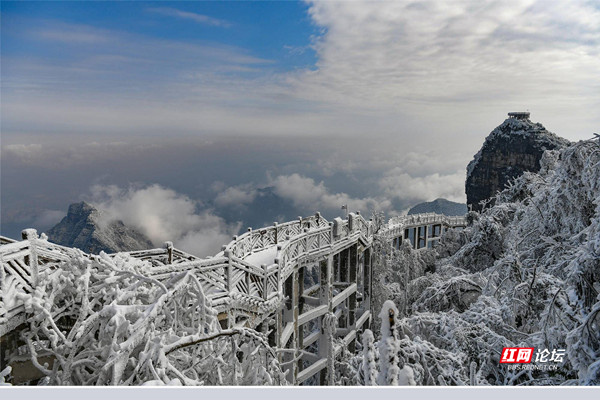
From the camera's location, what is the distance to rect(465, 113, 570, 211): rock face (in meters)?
A: 45.1

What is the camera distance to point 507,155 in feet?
160

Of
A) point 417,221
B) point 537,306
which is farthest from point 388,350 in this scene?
point 417,221

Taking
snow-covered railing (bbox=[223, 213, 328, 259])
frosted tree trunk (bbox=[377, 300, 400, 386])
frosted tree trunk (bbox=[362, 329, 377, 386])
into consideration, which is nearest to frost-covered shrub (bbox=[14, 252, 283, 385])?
frosted tree trunk (bbox=[362, 329, 377, 386])

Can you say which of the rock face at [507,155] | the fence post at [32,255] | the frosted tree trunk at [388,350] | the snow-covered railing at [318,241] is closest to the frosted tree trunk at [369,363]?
the frosted tree trunk at [388,350]

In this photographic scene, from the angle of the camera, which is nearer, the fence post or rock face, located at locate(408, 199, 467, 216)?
the fence post

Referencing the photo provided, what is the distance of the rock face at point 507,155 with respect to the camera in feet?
148

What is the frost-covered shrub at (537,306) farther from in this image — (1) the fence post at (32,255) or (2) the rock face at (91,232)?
(2) the rock face at (91,232)

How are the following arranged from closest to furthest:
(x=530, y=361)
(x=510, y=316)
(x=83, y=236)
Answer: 1. (x=530, y=361)
2. (x=510, y=316)
3. (x=83, y=236)

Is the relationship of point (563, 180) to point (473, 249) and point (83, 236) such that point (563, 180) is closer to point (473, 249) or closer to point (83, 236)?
point (473, 249)

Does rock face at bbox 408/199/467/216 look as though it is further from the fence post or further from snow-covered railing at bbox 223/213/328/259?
the fence post

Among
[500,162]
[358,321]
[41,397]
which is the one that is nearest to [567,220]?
[41,397]

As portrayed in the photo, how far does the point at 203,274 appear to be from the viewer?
22.4ft

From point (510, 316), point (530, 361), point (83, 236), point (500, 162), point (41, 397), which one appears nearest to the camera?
point (41, 397)

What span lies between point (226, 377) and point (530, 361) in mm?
4484
